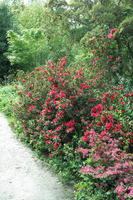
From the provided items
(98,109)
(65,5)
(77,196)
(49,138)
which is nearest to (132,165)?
(77,196)

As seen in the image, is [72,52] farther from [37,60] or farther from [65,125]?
[65,125]

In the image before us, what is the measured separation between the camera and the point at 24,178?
515 centimetres

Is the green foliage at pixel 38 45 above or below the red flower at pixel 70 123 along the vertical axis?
above

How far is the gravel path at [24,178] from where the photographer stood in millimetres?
4578

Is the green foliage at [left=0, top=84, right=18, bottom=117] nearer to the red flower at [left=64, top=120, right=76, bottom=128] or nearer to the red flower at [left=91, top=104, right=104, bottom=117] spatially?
the red flower at [left=64, top=120, right=76, bottom=128]

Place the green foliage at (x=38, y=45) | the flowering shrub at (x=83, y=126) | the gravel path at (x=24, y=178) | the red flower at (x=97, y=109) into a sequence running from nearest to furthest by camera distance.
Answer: the flowering shrub at (x=83, y=126) → the gravel path at (x=24, y=178) → the red flower at (x=97, y=109) → the green foliage at (x=38, y=45)

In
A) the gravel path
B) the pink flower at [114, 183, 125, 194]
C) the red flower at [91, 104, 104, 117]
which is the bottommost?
the gravel path

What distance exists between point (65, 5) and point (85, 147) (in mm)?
9448

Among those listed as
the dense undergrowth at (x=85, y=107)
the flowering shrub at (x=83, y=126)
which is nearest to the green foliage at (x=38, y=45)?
the dense undergrowth at (x=85, y=107)

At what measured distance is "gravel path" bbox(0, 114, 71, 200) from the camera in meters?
4.58

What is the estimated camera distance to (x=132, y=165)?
13.6 ft

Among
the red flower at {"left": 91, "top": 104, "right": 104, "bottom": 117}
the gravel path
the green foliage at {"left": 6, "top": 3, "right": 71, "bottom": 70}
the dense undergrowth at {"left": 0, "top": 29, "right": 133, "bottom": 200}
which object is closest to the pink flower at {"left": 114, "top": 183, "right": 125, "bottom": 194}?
the dense undergrowth at {"left": 0, "top": 29, "right": 133, "bottom": 200}

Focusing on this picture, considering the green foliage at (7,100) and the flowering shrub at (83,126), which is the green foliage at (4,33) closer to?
the green foliage at (7,100)

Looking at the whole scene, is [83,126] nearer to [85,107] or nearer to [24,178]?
[85,107]
